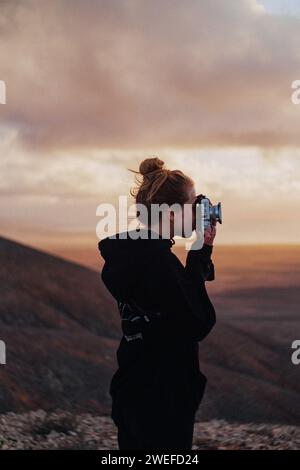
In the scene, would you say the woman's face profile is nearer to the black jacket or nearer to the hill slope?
the black jacket

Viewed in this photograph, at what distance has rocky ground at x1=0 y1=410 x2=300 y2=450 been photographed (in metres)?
11.8

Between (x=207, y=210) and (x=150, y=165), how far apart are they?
46cm

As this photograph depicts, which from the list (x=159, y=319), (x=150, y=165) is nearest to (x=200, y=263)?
(x=159, y=319)

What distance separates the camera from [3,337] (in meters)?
16.1

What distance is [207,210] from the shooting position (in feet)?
14.9

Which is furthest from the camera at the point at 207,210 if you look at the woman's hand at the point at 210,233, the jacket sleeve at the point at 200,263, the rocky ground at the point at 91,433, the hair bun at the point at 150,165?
the rocky ground at the point at 91,433

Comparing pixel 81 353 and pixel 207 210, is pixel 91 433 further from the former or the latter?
pixel 207 210

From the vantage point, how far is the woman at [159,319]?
4.35 m

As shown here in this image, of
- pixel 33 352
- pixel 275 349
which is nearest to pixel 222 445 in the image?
pixel 33 352

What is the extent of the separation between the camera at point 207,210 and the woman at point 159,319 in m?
0.07

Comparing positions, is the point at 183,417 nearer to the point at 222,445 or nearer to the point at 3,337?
the point at 222,445

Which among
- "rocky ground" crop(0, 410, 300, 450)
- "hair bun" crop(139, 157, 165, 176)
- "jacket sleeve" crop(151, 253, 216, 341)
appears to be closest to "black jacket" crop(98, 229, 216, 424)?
"jacket sleeve" crop(151, 253, 216, 341)
